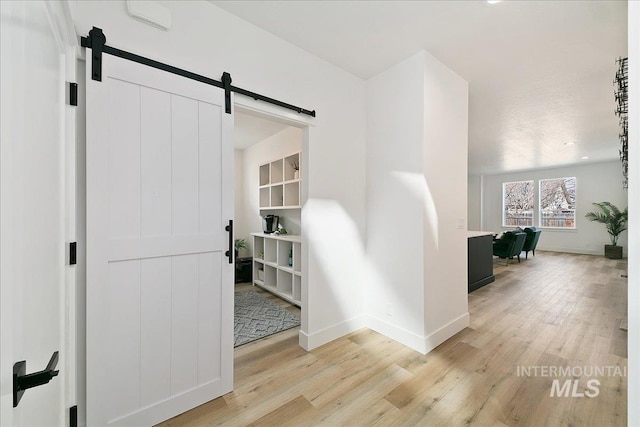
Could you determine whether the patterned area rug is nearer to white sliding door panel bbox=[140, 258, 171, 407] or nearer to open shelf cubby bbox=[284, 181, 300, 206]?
white sliding door panel bbox=[140, 258, 171, 407]

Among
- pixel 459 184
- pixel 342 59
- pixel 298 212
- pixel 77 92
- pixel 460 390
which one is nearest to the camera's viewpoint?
pixel 77 92

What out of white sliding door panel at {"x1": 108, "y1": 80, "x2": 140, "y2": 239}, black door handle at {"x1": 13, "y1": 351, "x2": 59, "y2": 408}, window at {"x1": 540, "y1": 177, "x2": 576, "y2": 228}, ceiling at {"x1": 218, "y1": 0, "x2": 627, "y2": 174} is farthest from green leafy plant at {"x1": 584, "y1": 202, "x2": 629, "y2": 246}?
black door handle at {"x1": 13, "y1": 351, "x2": 59, "y2": 408}

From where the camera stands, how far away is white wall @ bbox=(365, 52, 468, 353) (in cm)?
254

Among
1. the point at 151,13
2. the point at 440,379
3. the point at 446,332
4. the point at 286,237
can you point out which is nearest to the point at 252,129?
the point at 286,237

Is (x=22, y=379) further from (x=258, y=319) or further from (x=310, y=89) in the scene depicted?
(x=258, y=319)

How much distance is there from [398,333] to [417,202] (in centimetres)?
134

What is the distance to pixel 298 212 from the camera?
4.36 metres

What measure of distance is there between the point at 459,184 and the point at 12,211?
328cm

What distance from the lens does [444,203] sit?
275cm

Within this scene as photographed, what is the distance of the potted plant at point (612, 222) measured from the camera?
24.6 feet

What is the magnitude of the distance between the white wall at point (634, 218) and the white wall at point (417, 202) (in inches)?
77.3

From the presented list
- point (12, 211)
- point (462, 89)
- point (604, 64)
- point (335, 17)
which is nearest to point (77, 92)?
point (12, 211)

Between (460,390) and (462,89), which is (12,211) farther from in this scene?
(462,89)

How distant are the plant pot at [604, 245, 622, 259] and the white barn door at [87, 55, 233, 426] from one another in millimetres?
10598
